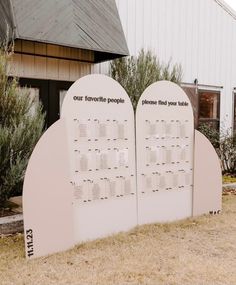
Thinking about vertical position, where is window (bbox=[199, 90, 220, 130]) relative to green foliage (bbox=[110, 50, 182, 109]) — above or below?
below

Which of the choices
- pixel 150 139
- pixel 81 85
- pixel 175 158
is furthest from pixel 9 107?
pixel 175 158

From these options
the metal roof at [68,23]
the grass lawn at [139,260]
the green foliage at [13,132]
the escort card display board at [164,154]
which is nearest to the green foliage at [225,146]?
the metal roof at [68,23]

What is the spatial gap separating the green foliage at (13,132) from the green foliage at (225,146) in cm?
582

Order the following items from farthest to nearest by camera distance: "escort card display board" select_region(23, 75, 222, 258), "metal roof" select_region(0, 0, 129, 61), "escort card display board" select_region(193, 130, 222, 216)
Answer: "metal roof" select_region(0, 0, 129, 61) < "escort card display board" select_region(193, 130, 222, 216) < "escort card display board" select_region(23, 75, 222, 258)

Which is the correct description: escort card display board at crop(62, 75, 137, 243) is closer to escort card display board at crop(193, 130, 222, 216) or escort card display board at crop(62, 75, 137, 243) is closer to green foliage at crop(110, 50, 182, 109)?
escort card display board at crop(193, 130, 222, 216)

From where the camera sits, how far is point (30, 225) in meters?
4.41

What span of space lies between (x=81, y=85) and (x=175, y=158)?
2.03 meters

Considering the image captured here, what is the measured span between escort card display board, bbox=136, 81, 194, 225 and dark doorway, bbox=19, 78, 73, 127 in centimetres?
271

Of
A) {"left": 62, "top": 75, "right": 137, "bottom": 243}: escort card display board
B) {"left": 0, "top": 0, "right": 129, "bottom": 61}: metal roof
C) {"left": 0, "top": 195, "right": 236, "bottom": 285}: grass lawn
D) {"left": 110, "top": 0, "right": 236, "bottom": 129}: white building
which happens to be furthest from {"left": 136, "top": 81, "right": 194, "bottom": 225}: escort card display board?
{"left": 110, "top": 0, "right": 236, "bottom": 129}: white building

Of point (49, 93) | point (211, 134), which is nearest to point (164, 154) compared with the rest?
point (49, 93)

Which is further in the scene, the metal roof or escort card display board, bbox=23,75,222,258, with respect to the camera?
the metal roof

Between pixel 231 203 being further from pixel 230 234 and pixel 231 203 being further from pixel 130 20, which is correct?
pixel 130 20

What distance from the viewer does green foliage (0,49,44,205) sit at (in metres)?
5.52

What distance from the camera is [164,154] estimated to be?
19.6 feet
